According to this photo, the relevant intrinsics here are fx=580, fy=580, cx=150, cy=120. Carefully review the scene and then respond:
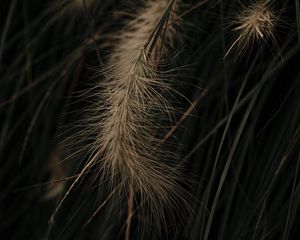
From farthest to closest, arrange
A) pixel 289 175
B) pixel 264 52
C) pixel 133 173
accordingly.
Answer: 1. pixel 264 52
2. pixel 289 175
3. pixel 133 173

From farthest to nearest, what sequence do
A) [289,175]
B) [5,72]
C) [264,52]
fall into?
[5,72]
[264,52]
[289,175]

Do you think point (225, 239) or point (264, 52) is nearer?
point (225, 239)

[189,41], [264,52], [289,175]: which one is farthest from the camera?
[189,41]

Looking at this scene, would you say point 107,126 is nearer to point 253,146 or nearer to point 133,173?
point 133,173

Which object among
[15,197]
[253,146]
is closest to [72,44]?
[15,197]

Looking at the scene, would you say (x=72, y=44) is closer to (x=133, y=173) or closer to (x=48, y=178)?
(x=48, y=178)

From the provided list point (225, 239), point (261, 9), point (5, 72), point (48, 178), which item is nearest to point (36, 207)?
point (48, 178)

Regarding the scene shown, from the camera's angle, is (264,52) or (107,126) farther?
(264,52)

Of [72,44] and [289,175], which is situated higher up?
[72,44]

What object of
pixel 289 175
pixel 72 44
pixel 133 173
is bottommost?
pixel 133 173
